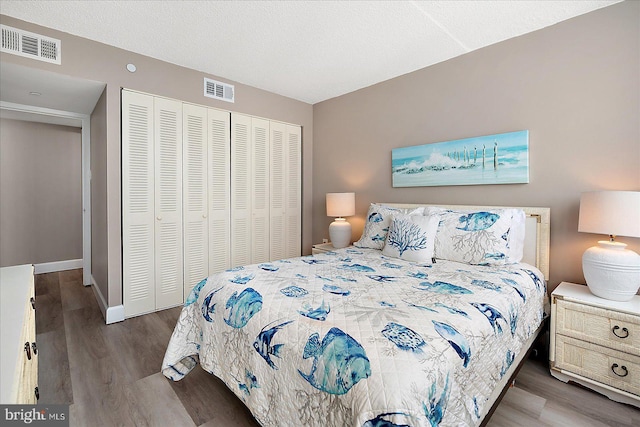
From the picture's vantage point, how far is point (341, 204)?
143 inches

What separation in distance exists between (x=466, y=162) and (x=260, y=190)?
235 centimetres

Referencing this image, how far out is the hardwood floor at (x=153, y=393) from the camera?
5.39 feet

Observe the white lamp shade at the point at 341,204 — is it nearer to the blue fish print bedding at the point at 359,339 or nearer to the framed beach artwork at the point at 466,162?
the framed beach artwork at the point at 466,162

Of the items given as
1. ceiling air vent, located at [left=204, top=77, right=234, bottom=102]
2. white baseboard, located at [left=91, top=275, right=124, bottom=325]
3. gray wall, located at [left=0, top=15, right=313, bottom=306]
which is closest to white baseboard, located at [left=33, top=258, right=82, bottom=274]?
gray wall, located at [left=0, top=15, right=313, bottom=306]

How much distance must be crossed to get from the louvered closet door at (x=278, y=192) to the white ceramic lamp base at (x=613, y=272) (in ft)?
10.2

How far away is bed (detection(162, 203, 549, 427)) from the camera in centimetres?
103

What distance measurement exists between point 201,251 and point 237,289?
1.88m

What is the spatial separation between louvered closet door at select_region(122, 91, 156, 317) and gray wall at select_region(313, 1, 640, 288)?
2.56 meters

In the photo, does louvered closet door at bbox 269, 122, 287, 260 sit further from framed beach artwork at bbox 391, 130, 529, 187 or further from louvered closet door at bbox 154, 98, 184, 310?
framed beach artwork at bbox 391, 130, 529, 187

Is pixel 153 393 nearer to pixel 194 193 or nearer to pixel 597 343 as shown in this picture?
pixel 194 193

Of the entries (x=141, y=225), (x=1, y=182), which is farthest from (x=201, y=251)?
(x=1, y=182)

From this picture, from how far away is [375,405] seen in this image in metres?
0.94

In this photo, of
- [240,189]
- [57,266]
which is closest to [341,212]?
[240,189]

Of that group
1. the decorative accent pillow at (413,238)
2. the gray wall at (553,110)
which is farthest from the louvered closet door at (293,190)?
the decorative accent pillow at (413,238)
